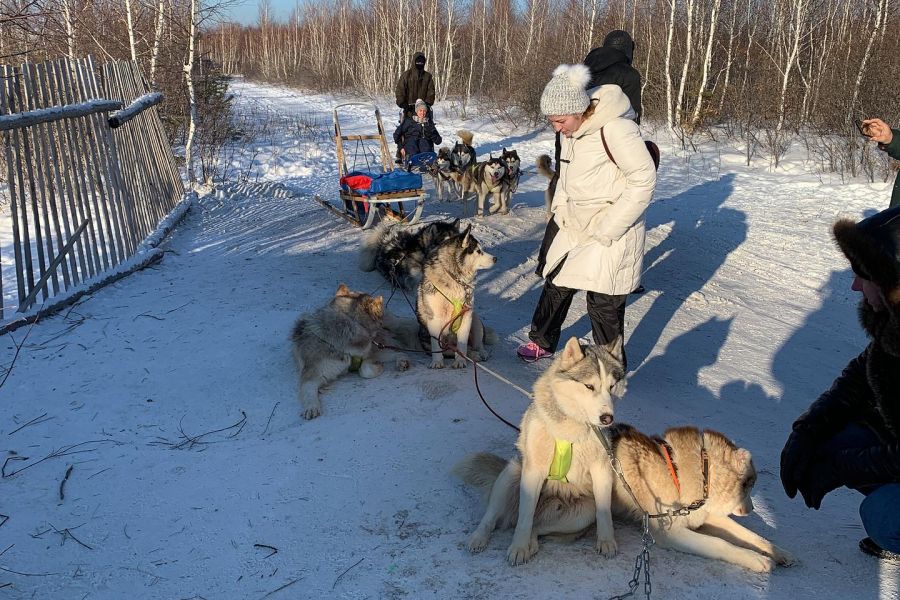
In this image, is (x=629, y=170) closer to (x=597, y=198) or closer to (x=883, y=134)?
(x=597, y=198)

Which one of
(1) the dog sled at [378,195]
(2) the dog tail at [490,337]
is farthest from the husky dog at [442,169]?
(2) the dog tail at [490,337]

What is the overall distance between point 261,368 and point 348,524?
→ 182 cm

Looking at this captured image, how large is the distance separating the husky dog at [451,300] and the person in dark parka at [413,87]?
6199 mm

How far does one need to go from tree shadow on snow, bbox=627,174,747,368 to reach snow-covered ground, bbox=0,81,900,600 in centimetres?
4

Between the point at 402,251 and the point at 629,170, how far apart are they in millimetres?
2636

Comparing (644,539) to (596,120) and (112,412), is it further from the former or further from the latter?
(112,412)

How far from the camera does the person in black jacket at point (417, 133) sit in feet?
32.1

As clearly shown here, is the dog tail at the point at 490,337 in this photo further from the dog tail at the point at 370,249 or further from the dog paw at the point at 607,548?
the dog paw at the point at 607,548

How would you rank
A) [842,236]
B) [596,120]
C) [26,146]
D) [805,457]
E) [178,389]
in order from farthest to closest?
A: [26,146], [178,389], [596,120], [805,457], [842,236]

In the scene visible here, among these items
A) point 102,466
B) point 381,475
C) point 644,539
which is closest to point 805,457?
point 644,539

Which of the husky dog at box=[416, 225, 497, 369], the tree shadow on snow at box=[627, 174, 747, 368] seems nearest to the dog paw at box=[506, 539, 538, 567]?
the husky dog at box=[416, 225, 497, 369]

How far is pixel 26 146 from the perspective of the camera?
4.76 metres

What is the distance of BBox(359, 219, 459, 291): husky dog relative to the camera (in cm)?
548

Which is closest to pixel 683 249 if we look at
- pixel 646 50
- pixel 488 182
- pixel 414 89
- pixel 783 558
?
pixel 488 182
